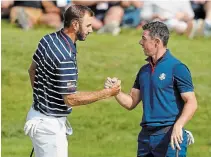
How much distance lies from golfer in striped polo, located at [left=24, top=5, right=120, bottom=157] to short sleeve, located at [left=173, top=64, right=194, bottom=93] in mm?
522

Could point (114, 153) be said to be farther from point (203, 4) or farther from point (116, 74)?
point (203, 4)

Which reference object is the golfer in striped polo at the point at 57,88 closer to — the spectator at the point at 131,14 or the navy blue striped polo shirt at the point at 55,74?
the navy blue striped polo shirt at the point at 55,74

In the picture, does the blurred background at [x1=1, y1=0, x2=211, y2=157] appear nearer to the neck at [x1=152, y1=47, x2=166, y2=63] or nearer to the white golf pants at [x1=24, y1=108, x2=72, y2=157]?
the white golf pants at [x1=24, y1=108, x2=72, y2=157]

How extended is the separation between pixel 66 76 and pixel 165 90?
0.79m

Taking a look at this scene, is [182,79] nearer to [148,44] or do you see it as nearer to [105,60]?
[148,44]

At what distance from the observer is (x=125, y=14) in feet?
55.5

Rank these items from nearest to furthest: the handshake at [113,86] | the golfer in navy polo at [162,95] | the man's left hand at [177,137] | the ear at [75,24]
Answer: the man's left hand at [177,137] → the golfer in navy polo at [162,95] → the ear at [75,24] → the handshake at [113,86]

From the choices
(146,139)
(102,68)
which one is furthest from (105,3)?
(146,139)

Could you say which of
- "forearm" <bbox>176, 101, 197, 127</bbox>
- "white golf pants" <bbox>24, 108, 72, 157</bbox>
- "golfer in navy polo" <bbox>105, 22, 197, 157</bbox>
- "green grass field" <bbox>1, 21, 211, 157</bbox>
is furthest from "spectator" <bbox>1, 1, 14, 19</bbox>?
"forearm" <bbox>176, 101, 197, 127</bbox>

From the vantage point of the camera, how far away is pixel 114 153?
1099cm

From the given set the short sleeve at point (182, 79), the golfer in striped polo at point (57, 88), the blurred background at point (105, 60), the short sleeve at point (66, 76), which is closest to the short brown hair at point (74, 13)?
the golfer in striped polo at point (57, 88)

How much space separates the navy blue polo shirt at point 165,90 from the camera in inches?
278

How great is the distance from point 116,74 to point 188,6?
124 inches

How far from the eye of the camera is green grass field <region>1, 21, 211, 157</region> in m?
11.4
